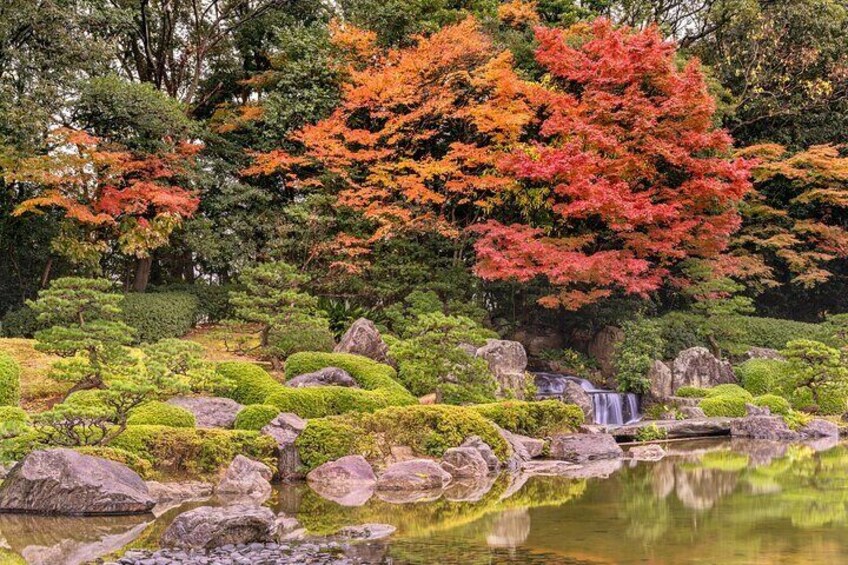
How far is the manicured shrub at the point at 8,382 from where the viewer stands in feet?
39.6

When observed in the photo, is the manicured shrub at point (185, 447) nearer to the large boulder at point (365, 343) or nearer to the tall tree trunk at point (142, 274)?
the large boulder at point (365, 343)

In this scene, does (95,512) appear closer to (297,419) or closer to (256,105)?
(297,419)

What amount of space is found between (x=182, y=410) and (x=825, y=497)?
7.88 m

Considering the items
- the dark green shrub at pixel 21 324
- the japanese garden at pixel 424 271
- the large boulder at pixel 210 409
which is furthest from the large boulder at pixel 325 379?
the dark green shrub at pixel 21 324

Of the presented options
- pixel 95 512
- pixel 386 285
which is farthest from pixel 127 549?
pixel 386 285

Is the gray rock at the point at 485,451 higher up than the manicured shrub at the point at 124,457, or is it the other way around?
the manicured shrub at the point at 124,457

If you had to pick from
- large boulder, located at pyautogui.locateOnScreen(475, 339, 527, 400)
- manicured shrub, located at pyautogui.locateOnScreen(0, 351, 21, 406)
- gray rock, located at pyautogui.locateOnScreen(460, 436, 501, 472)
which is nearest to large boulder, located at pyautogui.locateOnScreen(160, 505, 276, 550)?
gray rock, located at pyautogui.locateOnScreen(460, 436, 501, 472)

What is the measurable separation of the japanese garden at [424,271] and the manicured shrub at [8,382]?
35 millimetres

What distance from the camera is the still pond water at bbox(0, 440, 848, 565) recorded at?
23.0 feet

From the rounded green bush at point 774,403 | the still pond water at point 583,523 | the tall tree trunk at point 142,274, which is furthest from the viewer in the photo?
the tall tree trunk at point 142,274

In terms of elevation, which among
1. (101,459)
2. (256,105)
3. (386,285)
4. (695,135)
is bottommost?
(101,459)

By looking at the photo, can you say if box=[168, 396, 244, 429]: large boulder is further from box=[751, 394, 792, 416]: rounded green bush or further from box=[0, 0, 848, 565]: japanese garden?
box=[751, 394, 792, 416]: rounded green bush

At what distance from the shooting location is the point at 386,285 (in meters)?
20.2

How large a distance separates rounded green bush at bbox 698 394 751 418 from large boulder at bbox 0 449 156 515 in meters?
11.9
